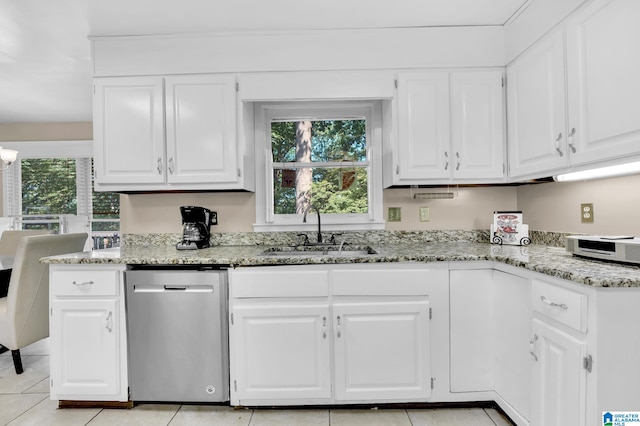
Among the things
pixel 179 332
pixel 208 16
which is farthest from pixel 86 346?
pixel 208 16

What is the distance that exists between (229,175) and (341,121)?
39.0 inches

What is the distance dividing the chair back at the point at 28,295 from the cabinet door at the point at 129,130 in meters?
0.72

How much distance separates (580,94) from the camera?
5.35 feet

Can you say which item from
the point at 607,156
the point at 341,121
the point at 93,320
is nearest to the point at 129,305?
the point at 93,320

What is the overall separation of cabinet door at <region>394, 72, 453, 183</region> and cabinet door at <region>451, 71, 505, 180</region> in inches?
2.6

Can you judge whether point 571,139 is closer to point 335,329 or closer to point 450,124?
point 450,124

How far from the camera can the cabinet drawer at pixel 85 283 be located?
6.41 ft

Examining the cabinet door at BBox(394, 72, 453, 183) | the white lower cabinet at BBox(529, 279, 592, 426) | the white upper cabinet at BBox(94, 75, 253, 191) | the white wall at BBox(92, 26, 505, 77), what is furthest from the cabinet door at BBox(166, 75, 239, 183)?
the white lower cabinet at BBox(529, 279, 592, 426)

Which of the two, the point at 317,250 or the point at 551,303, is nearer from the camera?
the point at 551,303

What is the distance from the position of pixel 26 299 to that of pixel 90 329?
923 millimetres

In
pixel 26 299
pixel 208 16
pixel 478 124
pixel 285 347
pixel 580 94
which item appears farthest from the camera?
→ pixel 26 299

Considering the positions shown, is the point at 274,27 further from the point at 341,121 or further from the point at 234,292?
the point at 234,292

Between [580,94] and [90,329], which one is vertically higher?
[580,94]

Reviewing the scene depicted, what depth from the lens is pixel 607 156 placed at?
1.49 metres
